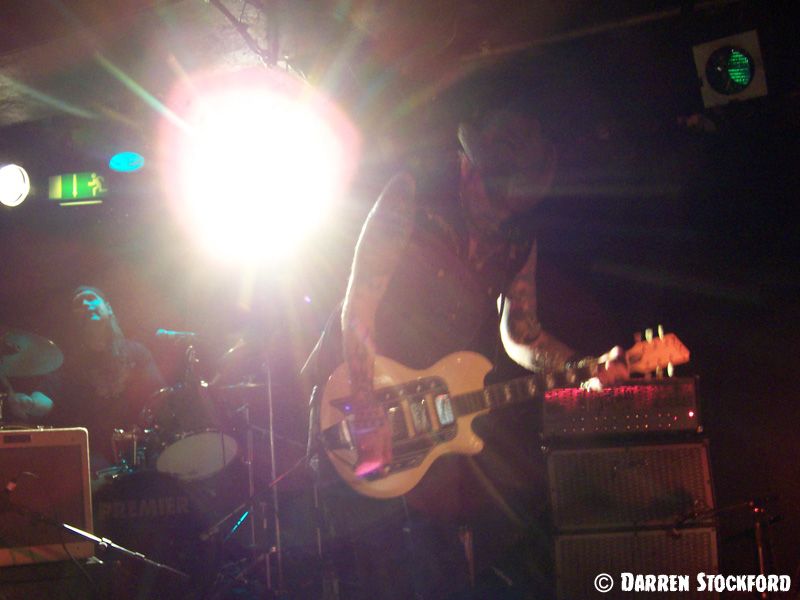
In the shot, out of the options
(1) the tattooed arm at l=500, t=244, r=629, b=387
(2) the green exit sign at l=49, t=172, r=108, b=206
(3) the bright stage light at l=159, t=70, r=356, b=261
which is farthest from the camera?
(2) the green exit sign at l=49, t=172, r=108, b=206

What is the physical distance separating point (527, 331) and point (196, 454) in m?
2.86

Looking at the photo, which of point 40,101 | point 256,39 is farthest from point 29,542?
point 40,101

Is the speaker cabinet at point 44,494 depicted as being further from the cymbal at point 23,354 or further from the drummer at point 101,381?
the drummer at point 101,381

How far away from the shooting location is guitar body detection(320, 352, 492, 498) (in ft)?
9.62

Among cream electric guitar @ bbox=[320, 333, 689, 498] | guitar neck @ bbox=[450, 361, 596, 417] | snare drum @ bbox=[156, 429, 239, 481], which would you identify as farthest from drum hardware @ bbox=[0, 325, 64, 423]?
guitar neck @ bbox=[450, 361, 596, 417]

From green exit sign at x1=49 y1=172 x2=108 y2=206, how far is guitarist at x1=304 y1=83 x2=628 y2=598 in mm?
3610

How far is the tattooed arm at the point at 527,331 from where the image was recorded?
11.1 feet

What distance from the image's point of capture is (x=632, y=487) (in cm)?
313

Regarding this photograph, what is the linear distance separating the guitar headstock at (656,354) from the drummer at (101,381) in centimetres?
395

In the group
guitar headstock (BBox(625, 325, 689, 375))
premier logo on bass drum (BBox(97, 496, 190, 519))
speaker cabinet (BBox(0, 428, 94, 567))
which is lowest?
premier logo on bass drum (BBox(97, 496, 190, 519))

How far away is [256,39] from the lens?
4.64m

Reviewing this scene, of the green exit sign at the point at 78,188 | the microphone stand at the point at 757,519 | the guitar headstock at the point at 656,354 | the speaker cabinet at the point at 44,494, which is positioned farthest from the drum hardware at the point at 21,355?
the microphone stand at the point at 757,519

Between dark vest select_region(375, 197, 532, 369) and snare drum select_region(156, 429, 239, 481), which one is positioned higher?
dark vest select_region(375, 197, 532, 369)

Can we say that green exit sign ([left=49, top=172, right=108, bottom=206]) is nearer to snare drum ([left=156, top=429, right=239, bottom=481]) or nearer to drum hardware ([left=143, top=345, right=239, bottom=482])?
drum hardware ([left=143, top=345, right=239, bottom=482])
